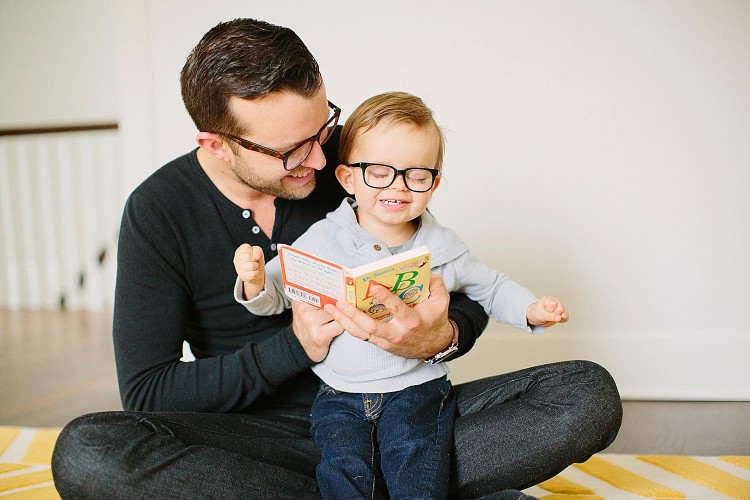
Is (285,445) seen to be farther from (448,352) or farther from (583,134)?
(583,134)

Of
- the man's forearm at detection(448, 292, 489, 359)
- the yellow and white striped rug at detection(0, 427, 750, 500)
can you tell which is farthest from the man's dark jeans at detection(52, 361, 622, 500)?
the yellow and white striped rug at detection(0, 427, 750, 500)

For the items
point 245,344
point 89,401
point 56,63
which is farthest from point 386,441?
point 56,63

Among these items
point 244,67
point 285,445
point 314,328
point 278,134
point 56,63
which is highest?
point 56,63

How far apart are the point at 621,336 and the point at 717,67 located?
0.96m

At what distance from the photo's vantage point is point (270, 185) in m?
1.55

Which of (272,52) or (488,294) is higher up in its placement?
(272,52)

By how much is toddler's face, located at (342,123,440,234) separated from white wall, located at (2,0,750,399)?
107 cm

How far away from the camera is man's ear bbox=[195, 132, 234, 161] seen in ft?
5.11

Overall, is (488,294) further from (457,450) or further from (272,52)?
(272,52)

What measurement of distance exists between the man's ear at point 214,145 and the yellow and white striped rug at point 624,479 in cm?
93

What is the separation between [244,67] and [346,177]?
0.32 metres

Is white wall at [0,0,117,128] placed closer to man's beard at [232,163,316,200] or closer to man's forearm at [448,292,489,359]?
man's beard at [232,163,316,200]

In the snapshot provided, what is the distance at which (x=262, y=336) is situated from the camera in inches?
65.8

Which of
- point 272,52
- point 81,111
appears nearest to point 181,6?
point 272,52
